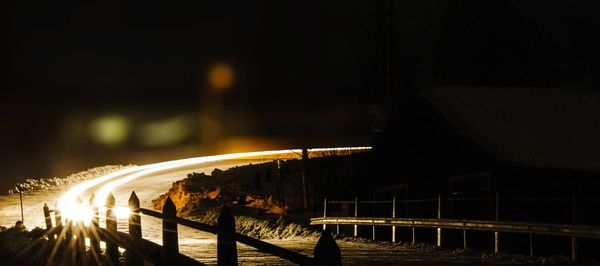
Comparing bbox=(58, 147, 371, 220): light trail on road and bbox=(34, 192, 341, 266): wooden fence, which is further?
bbox=(58, 147, 371, 220): light trail on road

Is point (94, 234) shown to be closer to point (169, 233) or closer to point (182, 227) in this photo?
point (169, 233)

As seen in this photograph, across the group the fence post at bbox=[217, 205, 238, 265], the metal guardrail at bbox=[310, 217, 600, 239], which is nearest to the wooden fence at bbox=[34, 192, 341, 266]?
the fence post at bbox=[217, 205, 238, 265]

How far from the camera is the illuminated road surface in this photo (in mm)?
12038

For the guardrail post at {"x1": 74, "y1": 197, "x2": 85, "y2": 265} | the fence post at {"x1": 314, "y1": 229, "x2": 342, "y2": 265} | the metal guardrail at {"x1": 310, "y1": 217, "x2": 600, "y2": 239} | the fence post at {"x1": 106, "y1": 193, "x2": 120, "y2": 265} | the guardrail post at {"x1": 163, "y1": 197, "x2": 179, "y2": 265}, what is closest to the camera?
the fence post at {"x1": 314, "y1": 229, "x2": 342, "y2": 265}

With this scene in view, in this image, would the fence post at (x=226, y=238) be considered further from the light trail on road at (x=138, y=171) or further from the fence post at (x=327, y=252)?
the light trail on road at (x=138, y=171)

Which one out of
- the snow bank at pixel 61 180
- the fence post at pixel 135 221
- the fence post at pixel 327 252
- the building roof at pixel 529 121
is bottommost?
the snow bank at pixel 61 180

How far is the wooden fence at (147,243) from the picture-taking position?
448cm

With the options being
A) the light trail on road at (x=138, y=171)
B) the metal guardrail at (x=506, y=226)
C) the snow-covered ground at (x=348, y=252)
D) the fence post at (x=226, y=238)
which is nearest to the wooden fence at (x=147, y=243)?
the fence post at (x=226, y=238)

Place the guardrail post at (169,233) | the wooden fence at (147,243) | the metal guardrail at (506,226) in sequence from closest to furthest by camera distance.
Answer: the wooden fence at (147,243), the guardrail post at (169,233), the metal guardrail at (506,226)

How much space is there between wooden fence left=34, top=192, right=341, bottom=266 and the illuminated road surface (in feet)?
7.86

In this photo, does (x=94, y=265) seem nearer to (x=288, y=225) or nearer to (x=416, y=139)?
(x=416, y=139)

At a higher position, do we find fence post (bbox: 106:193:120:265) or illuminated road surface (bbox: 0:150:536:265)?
fence post (bbox: 106:193:120:265)

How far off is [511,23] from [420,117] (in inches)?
1214

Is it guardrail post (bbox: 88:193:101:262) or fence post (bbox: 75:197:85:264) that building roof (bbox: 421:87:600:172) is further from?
fence post (bbox: 75:197:85:264)
